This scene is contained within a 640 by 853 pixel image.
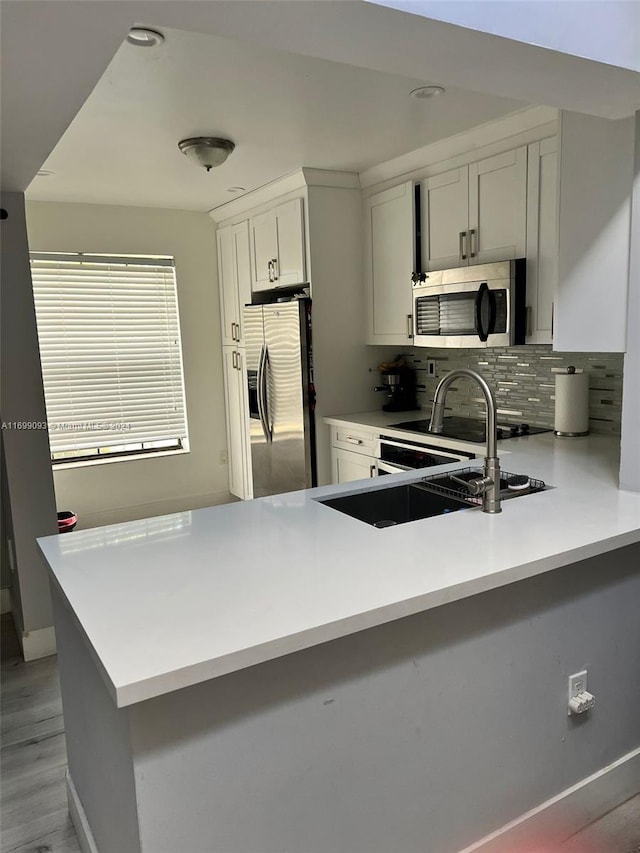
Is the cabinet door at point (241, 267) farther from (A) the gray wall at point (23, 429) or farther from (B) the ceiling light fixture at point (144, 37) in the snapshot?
(B) the ceiling light fixture at point (144, 37)

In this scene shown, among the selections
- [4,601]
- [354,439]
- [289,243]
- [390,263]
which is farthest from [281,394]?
[4,601]

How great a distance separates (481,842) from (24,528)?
2216mm

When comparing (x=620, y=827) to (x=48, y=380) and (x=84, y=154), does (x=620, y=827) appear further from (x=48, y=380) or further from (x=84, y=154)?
(x=48, y=380)

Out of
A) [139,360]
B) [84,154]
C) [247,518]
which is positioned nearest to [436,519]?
[247,518]

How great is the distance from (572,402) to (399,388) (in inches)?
53.6

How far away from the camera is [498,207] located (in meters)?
3.04

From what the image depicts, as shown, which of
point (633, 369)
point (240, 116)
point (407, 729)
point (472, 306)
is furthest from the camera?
point (472, 306)

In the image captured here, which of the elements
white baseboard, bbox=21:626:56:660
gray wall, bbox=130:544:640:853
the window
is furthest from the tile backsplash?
white baseboard, bbox=21:626:56:660

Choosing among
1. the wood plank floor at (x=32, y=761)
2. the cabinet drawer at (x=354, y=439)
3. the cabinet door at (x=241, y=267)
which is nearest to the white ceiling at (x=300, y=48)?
the wood plank floor at (x=32, y=761)

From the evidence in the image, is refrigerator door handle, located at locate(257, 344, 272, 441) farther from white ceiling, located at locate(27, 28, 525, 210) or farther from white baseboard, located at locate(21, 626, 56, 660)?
white baseboard, located at locate(21, 626, 56, 660)

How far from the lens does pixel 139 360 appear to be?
15.8 ft

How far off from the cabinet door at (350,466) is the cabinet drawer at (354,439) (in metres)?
0.03

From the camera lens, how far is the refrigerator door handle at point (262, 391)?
13.6 feet

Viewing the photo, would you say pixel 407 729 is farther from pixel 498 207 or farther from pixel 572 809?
pixel 498 207
